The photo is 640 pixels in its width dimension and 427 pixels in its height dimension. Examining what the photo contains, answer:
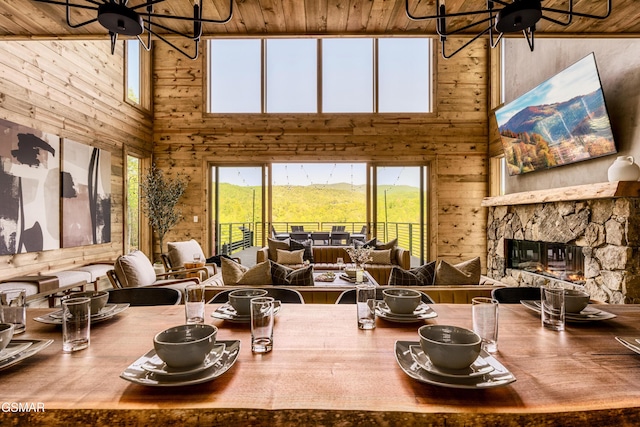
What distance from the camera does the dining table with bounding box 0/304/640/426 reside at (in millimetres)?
729

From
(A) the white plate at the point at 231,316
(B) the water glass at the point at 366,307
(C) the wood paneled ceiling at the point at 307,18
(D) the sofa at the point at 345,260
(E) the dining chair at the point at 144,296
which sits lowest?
(D) the sofa at the point at 345,260

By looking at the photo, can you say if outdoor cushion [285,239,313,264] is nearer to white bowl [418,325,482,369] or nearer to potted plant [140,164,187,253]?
potted plant [140,164,187,253]

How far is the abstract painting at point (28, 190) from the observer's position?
12.1 feet

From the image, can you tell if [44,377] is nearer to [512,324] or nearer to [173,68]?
[512,324]

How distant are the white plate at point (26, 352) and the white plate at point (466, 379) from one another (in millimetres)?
1004

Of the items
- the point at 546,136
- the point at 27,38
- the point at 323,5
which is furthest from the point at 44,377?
the point at 546,136

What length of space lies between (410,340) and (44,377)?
1017 mm

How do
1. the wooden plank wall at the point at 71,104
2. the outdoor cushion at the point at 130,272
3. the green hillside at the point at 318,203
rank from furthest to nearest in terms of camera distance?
the green hillside at the point at 318,203 → the wooden plank wall at the point at 71,104 → the outdoor cushion at the point at 130,272

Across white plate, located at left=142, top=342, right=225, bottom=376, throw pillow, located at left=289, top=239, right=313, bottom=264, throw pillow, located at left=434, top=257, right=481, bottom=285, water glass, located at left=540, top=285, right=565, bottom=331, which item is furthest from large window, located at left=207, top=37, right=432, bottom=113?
white plate, located at left=142, top=342, right=225, bottom=376

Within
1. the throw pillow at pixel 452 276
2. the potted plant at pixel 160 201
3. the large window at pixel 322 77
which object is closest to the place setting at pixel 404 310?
the throw pillow at pixel 452 276

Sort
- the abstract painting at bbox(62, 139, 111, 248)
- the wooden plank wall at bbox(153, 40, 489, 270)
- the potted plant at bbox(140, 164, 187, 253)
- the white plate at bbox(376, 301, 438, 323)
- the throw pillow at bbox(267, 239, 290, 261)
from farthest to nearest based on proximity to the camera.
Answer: the wooden plank wall at bbox(153, 40, 489, 270), the potted plant at bbox(140, 164, 187, 253), the throw pillow at bbox(267, 239, 290, 261), the abstract painting at bbox(62, 139, 111, 248), the white plate at bbox(376, 301, 438, 323)

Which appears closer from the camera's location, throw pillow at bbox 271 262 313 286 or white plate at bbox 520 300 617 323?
white plate at bbox 520 300 617 323

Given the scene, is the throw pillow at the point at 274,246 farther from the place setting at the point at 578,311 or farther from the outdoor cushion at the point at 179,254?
the place setting at the point at 578,311

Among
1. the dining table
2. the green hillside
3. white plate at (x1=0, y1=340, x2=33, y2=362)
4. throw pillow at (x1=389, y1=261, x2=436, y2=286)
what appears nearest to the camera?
the dining table
